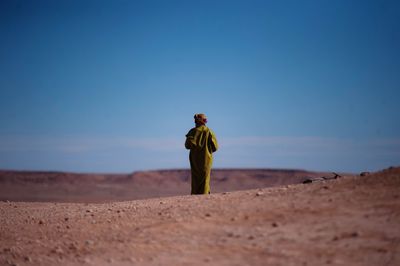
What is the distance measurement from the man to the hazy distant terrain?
1771 inches

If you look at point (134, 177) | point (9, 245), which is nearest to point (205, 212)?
point (9, 245)

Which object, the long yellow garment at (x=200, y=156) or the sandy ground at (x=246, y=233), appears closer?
the sandy ground at (x=246, y=233)

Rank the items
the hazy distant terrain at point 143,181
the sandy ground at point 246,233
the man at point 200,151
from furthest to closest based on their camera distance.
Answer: the hazy distant terrain at point 143,181 → the man at point 200,151 → the sandy ground at point 246,233

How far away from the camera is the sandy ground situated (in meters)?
5.19

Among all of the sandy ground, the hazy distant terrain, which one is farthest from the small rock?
the hazy distant terrain

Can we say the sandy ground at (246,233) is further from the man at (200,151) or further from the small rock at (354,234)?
the man at (200,151)

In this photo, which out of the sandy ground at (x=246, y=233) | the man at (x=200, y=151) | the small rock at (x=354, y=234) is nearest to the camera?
the sandy ground at (x=246, y=233)

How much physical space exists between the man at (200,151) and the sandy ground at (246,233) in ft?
11.8

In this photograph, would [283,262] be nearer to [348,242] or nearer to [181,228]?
[348,242]

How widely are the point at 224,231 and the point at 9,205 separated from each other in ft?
29.5

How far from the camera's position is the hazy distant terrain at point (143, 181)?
58.1 m

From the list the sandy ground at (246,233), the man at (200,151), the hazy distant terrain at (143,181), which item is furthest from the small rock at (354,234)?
the hazy distant terrain at (143,181)

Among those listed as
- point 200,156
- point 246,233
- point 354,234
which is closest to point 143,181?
point 200,156

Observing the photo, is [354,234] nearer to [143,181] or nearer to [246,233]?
[246,233]
